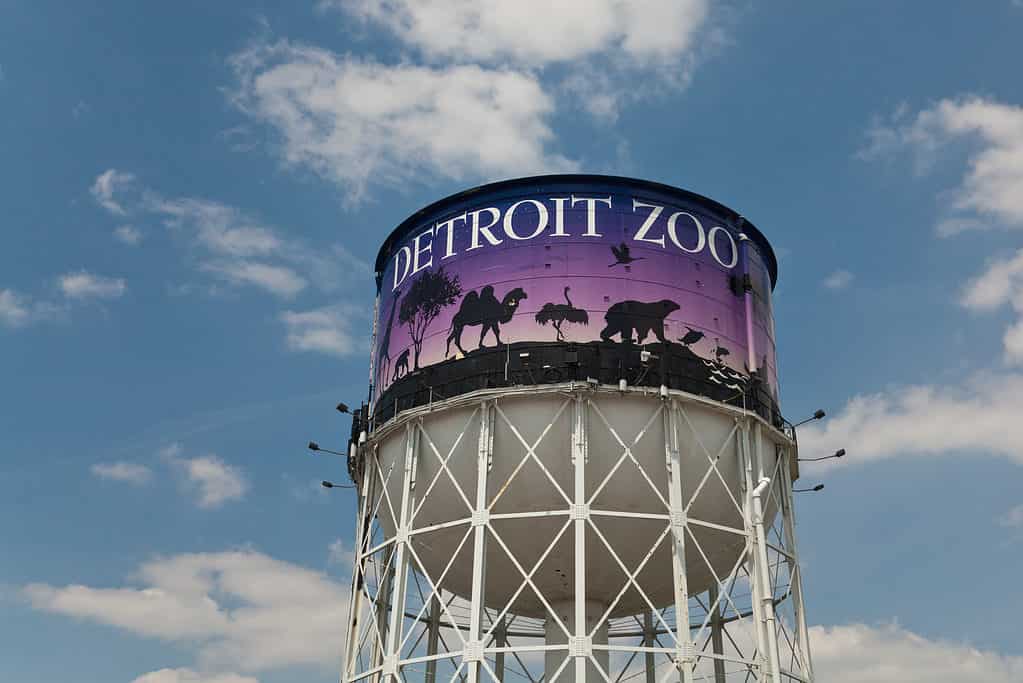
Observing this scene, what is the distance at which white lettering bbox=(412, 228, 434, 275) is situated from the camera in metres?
25.4

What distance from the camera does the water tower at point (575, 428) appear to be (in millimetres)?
22062

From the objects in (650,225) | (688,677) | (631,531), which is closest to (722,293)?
(650,225)

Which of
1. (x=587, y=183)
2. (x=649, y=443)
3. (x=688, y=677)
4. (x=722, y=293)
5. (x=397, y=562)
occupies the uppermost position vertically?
(x=587, y=183)

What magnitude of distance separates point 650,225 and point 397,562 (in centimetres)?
913

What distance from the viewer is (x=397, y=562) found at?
893 inches

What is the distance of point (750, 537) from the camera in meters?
22.7

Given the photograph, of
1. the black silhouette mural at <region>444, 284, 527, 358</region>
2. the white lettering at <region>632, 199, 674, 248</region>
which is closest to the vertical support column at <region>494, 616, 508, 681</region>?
the black silhouette mural at <region>444, 284, 527, 358</region>

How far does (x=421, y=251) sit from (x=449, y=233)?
909 mm

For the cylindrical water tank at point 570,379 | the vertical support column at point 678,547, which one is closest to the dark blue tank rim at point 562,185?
the cylindrical water tank at point 570,379

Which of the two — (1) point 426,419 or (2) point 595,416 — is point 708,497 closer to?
(2) point 595,416

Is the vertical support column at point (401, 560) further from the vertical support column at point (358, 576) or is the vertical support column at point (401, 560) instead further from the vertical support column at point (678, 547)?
the vertical support column at point (678, 547)

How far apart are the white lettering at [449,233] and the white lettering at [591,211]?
9.23ft

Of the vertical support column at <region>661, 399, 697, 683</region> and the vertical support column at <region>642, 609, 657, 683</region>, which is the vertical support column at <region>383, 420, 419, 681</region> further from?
the vertical support column at <region>642, 609, 657, 683</region>

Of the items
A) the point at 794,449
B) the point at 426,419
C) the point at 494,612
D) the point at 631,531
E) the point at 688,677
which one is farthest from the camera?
the point at 494,612
